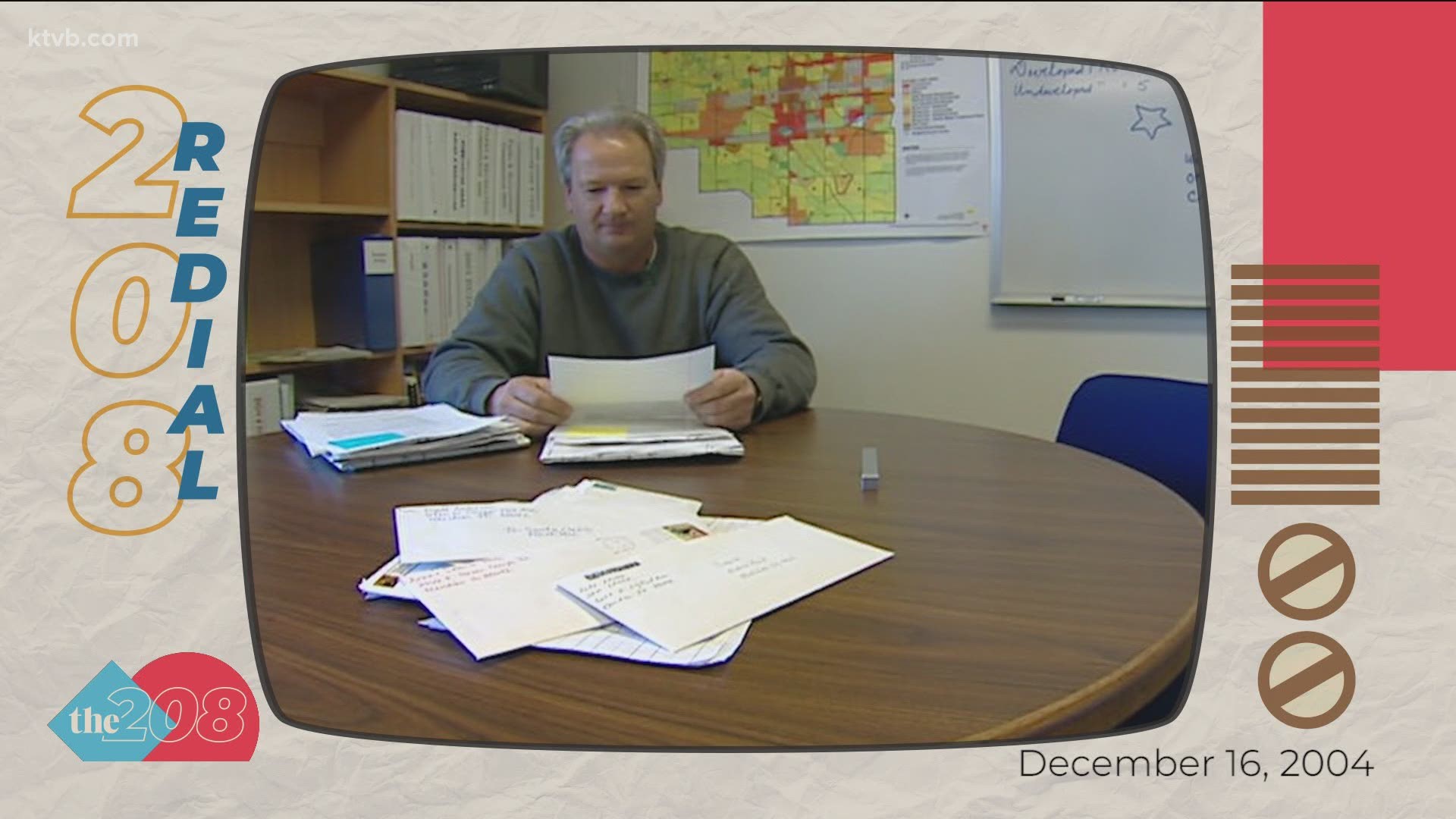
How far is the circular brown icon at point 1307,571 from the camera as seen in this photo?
0.41 metres

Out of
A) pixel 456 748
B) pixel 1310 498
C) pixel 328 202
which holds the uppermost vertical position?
pixel 328 202

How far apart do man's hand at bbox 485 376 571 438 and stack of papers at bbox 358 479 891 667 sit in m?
0.05

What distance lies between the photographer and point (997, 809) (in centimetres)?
41

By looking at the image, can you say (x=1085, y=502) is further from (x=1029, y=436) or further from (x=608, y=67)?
(x=608, y=67)

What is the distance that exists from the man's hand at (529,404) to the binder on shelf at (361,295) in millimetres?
79

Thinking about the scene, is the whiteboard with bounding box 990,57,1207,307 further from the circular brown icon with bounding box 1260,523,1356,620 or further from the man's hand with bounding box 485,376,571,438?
the man's hand with bounding box 485,376,571,438

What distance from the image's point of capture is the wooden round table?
39cm

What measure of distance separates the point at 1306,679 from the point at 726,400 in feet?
1.11

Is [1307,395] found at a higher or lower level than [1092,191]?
lower

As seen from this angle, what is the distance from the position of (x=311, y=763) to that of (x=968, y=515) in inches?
15.4

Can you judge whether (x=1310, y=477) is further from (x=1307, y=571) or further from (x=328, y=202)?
(x=328, y=202)

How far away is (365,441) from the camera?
62 centimetres

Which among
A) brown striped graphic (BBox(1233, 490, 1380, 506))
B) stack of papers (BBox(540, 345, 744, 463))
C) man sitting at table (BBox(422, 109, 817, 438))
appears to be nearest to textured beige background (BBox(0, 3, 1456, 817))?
brown striped graphic (BBox(1233, 490, 1380, 506))

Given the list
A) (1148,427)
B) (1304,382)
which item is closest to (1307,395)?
(1304,382)
